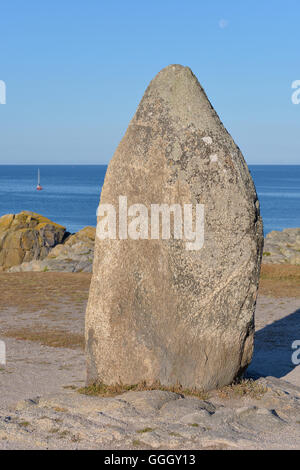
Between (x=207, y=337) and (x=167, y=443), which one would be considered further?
(x=207, y=337)

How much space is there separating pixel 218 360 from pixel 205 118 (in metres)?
3.43

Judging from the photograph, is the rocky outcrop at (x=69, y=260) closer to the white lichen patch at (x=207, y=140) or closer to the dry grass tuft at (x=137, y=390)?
the dry grass tuft at (x=137, y=390)

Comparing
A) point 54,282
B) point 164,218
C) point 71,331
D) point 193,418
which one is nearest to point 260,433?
point 193,418

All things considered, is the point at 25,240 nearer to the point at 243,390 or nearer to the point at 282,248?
the point at 282,248

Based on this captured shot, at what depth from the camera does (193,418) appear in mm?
7438

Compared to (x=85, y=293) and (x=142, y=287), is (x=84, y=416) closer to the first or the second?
(x=142, y=287)

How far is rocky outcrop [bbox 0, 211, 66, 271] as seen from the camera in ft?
108

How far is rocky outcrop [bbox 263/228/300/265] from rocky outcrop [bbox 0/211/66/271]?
462 inches

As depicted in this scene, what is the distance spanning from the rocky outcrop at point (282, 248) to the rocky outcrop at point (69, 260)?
7.59 metres

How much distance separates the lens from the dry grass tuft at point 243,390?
333 inches

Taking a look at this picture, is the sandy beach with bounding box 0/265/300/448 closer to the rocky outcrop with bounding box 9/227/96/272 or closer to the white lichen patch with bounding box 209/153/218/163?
the rocky outcrop with bounding box 9/227/96/272

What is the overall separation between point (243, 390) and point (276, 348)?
14.9 ft
